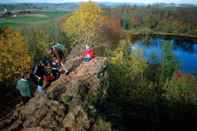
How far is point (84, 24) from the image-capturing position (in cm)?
4556

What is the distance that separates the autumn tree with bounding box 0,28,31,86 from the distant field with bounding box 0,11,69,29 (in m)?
4.20

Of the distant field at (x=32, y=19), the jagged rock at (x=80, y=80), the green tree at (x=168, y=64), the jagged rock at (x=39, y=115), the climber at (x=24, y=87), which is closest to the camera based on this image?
the jagged rock at (x=39, y=115)

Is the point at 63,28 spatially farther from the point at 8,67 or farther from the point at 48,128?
the point at 48,128

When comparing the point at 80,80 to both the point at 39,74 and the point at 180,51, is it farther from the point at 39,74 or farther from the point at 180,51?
the point at 180,51

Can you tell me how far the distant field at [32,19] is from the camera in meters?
35.6

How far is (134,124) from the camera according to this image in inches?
971

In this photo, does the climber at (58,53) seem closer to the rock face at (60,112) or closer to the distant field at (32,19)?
the rock face at (60,112)

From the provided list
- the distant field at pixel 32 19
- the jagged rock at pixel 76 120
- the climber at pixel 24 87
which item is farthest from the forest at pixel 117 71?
the climber at pixel 24 87

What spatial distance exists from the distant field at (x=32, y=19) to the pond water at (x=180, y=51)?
17735 mm

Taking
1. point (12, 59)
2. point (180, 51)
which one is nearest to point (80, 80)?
point (12, 59)

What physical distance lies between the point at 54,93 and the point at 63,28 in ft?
129

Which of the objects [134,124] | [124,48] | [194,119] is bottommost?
[194,119]

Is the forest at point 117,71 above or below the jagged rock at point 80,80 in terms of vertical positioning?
below

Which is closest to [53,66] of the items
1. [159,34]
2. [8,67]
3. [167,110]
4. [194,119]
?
[8,67]
